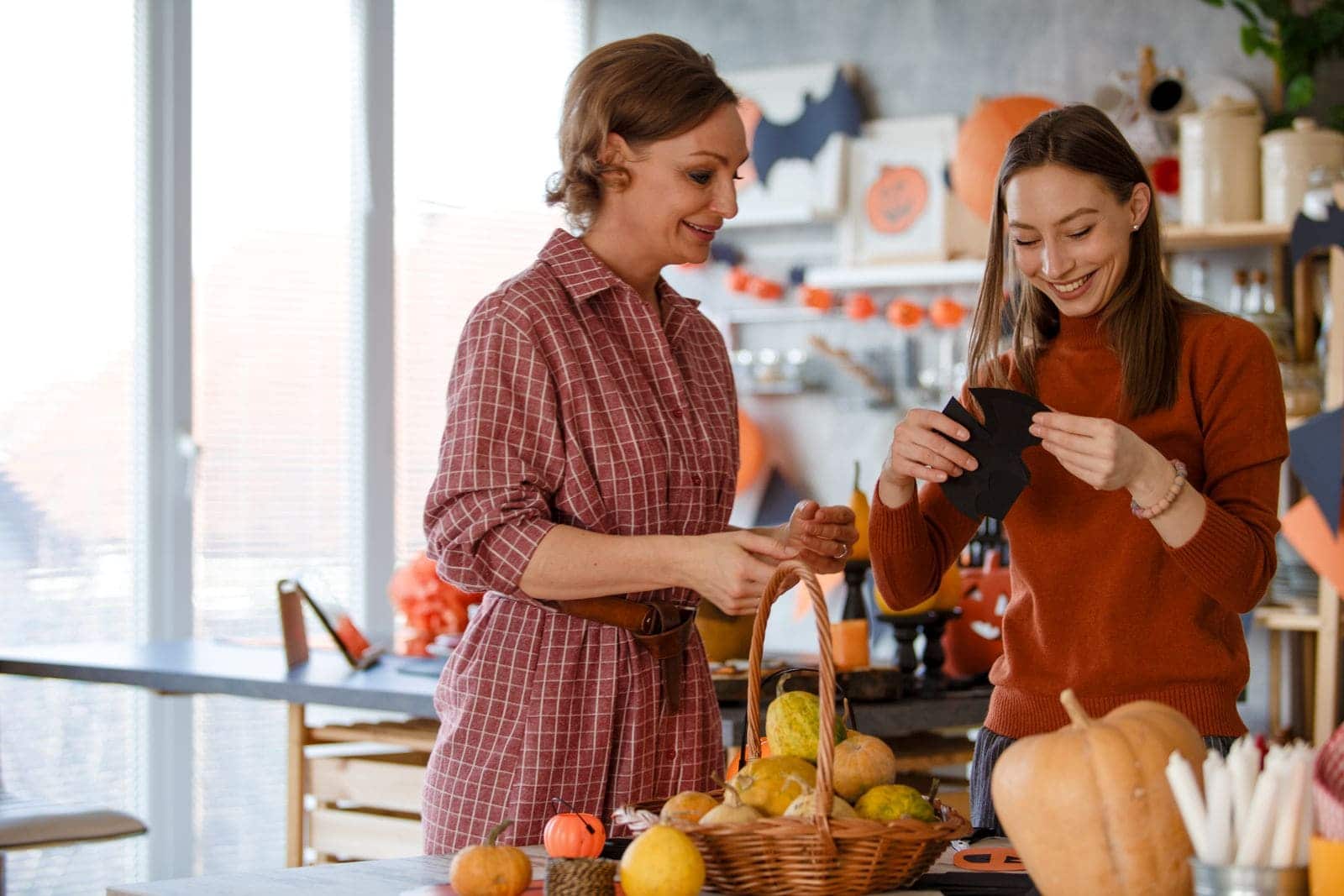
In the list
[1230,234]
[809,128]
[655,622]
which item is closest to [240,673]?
[655,622]

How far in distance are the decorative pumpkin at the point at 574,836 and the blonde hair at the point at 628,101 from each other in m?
0.78

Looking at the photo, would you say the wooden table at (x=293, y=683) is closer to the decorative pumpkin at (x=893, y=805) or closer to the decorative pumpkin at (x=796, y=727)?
the decorative pumpkin at (x=796, y=727)

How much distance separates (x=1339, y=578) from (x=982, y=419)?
0.61 m

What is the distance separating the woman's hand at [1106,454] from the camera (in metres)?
1.56

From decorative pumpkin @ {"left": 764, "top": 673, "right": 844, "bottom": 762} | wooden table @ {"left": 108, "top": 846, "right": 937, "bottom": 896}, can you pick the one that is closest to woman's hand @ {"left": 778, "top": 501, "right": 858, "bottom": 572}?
decorative pumpkin @ {"left": 764, "top": 673, "right": 844, "bottom": 762}

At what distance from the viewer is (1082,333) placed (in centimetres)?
190

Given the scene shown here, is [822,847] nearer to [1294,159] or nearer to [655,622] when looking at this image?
[655,622]

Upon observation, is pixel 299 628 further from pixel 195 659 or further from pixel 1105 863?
pixel 1105 863

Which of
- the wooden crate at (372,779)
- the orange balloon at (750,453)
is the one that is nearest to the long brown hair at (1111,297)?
the wooden crate at (372,779)

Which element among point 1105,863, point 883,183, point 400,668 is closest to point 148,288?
point 400,668

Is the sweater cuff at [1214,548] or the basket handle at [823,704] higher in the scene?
the sweater cuff at [1214,548]

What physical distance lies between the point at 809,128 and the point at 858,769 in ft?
14.4

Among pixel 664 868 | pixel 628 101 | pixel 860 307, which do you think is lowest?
pixel 664 868

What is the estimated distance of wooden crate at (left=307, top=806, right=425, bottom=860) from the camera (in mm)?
3311
